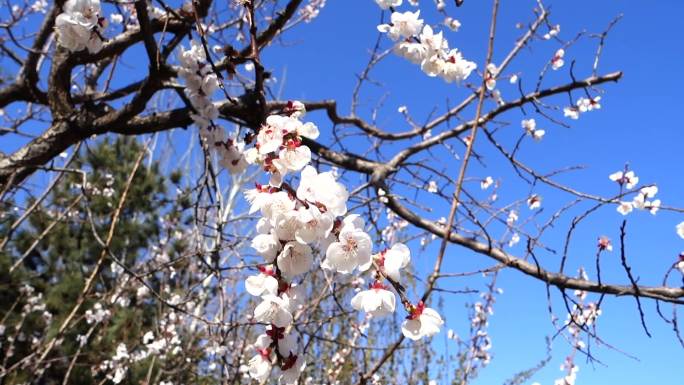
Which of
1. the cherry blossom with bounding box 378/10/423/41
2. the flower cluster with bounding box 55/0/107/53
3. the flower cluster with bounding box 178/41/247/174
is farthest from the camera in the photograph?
the flower cluster with bounding box 178/41/247/174

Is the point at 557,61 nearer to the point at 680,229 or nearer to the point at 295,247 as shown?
the point at 680,229

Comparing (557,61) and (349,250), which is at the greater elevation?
(557,61)

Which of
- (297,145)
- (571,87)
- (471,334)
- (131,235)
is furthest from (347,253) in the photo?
(131,235)

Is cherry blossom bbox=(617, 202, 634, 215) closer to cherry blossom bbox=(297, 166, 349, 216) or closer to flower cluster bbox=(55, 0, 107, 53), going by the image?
cherry blossom bbox=(297, 166, 349, 216)

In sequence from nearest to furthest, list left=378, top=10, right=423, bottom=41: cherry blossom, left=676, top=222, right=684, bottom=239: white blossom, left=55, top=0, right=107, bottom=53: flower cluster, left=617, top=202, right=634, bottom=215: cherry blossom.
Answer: left=55, top=0, right=107, bottom=53: flower cluster < left=378, top=10, right=423, bottom=41: cherry blossom < left=676, top=222, right=684, bottom=239: white blossom < left=617, top=202, right=634, bottom=215: cherry blossom

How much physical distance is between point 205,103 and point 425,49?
0.90 m

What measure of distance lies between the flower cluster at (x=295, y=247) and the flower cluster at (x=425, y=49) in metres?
0.95

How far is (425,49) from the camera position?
2.02 m

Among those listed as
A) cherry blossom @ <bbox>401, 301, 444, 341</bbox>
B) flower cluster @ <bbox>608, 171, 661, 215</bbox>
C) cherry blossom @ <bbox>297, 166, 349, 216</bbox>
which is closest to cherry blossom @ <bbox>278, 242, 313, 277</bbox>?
cherry blossom @ <bbox>297, 166, 349, 216</bbox>

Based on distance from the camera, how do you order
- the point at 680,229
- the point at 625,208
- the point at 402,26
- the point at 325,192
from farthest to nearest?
the point at 625,208
the point at 680,229
the point at 402,26
the point at 325,192

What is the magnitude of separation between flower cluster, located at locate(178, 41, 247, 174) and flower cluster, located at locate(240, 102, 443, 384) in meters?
0.94

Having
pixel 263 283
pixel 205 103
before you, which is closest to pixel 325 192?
pixel 263 283

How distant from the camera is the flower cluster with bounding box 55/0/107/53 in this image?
1701 millimetres

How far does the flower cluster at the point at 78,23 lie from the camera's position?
5.58 ft
